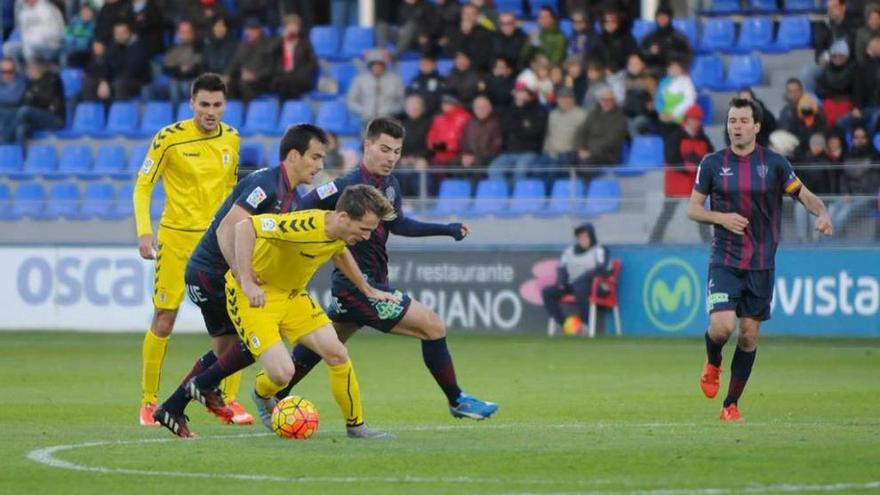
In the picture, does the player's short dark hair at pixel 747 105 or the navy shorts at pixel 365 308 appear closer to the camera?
the navy shorts at pixel 365 308

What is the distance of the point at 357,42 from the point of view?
29.7 metres

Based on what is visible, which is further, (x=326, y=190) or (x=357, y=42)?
(x=357, y=42)

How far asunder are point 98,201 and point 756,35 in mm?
10160

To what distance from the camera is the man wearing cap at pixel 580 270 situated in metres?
22.8

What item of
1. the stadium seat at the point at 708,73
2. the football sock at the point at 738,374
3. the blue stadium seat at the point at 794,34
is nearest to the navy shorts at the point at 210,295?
the football sock at the point at 738,374

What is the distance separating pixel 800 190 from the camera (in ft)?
40.7

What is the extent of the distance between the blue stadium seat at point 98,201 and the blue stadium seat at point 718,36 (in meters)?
9.16

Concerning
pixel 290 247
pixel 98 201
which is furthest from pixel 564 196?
pixel 290 247

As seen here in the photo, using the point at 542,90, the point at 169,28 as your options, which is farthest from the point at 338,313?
the point at 169,28

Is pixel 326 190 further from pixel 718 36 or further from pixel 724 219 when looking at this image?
pixel 718 36

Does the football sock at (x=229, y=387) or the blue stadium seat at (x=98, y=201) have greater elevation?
the blue stadium seat at (x=98, y=201)

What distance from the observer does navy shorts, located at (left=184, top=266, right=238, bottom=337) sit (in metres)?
11.7

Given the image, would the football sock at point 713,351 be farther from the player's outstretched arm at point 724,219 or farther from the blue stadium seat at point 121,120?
the blue stadium seat at point 121,120

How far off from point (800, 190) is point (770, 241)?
0.42 m
